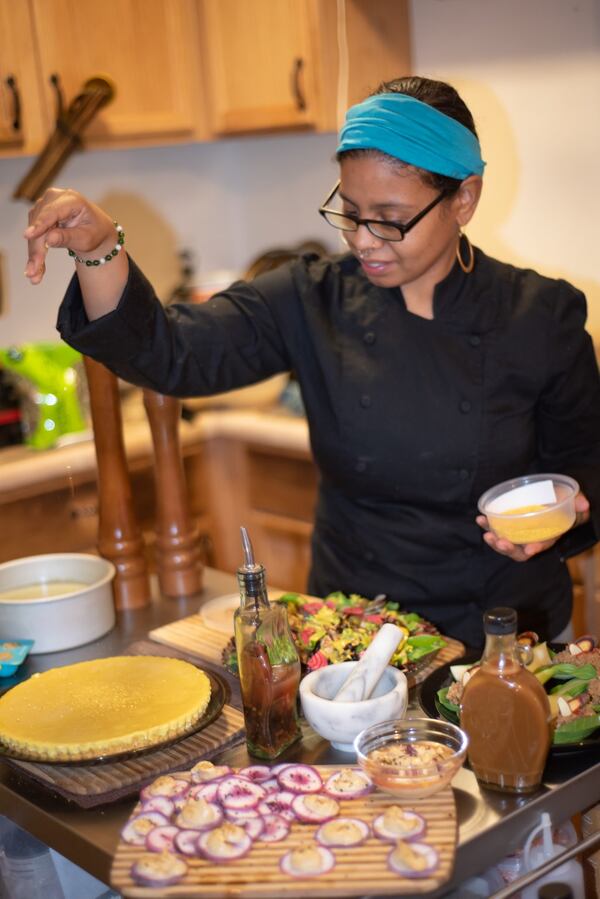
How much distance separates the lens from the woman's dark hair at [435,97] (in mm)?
1478

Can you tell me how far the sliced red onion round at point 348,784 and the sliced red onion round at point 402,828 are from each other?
0.05 m

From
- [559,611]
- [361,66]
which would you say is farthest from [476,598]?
[361,66]

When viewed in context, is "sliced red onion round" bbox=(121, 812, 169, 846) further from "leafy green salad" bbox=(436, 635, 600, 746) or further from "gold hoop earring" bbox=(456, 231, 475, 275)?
"gold hoop earring" bbox=(456, 231, 475, 275)

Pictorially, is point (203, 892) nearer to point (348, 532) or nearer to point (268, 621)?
point (268, 621)

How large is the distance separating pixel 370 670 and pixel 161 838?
276 millimetres

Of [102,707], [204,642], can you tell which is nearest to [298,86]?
[204,642]

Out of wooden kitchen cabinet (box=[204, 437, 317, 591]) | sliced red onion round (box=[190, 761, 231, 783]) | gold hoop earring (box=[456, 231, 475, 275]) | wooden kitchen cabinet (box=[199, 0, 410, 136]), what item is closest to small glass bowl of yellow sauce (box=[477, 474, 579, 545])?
gold hoop earring (box=[456, 231, 475, 275])

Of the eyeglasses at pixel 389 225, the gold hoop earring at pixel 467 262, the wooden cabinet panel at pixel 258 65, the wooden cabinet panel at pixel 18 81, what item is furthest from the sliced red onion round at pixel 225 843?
the wooden cabinet panel at pixel 258 65

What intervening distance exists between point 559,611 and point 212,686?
671 mm

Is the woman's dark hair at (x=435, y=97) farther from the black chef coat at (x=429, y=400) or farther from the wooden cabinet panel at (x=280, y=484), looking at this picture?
the wooden cabinet panel at (x=280, y=484)

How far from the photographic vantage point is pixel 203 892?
2.98 ft

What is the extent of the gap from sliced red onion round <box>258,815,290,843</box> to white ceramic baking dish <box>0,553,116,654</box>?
1.82 ft

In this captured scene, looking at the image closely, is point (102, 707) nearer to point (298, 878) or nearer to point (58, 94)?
point (298, 878)

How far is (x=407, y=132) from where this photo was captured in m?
1.43
